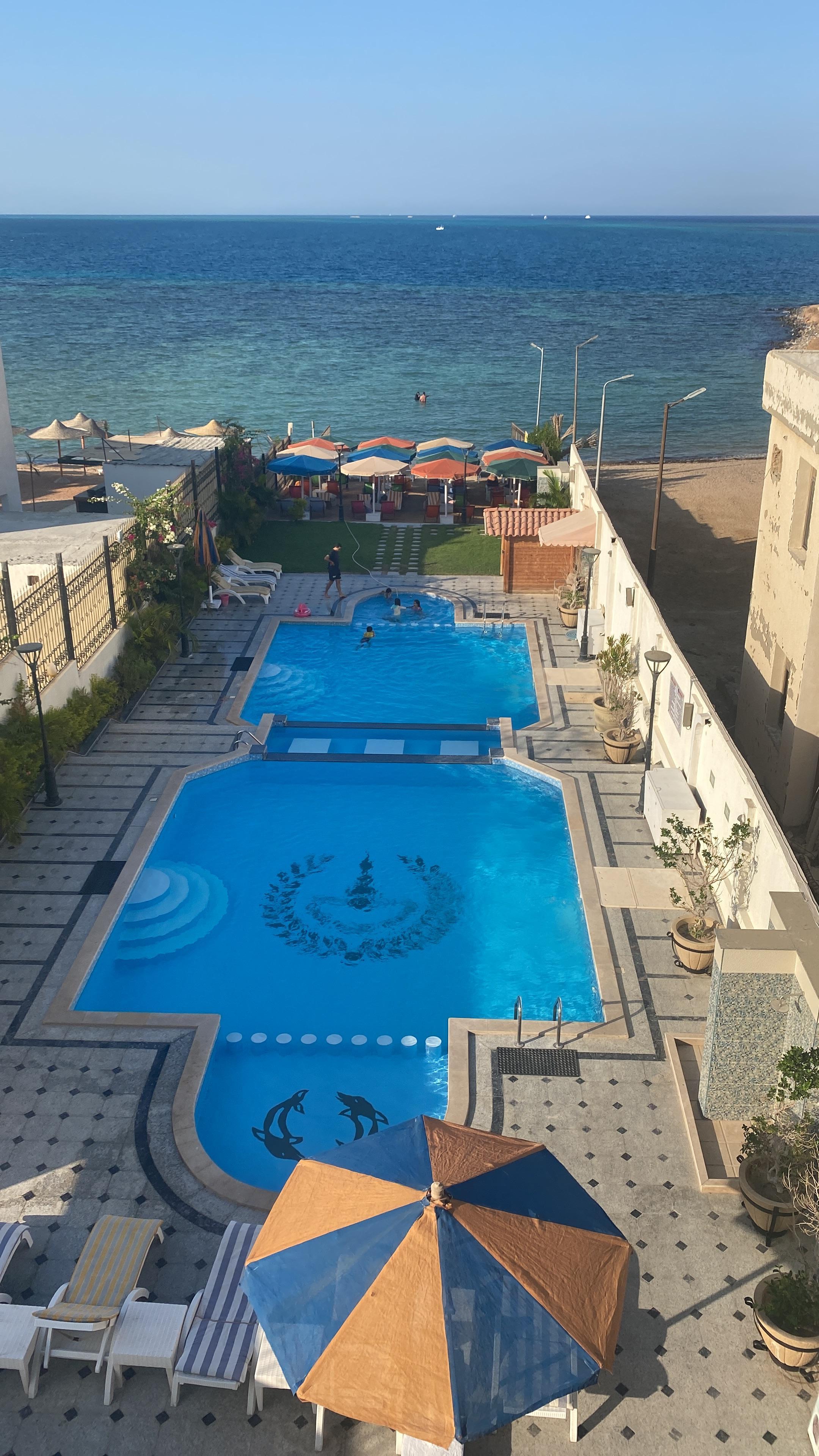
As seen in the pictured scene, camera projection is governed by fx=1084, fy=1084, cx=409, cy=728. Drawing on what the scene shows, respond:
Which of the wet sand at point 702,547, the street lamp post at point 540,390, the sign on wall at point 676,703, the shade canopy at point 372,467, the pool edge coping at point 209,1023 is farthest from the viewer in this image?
the street lamp post at point 540,390

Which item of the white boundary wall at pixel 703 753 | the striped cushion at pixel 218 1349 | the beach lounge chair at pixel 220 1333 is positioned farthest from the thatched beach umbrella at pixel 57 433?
the striped cushion at pixel 218 1349

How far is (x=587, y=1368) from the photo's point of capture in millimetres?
7832

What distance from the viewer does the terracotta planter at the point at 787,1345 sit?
9445 mm

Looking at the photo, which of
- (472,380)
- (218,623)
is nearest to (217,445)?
(218,623)

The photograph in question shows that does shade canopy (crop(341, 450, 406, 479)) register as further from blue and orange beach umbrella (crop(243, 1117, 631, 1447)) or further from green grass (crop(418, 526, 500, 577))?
blue and orange beach umbrella (crop(243, 1117, 631, 1447))

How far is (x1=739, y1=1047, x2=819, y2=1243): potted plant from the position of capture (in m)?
9.95

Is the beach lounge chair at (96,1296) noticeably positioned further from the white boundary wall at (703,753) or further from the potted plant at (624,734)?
the potted plant at (624,734)

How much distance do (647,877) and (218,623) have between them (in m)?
15.0

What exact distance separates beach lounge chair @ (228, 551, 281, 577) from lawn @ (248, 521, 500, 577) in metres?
0.88

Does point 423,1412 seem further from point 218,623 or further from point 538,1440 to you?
point 218,623

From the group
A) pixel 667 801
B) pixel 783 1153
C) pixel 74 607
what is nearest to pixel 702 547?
pixel 667 801

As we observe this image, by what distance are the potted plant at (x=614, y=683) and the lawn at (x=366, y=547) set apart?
414 inches

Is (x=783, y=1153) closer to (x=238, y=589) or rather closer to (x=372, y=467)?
(x=238, y=589)

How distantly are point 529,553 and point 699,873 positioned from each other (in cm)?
1643
